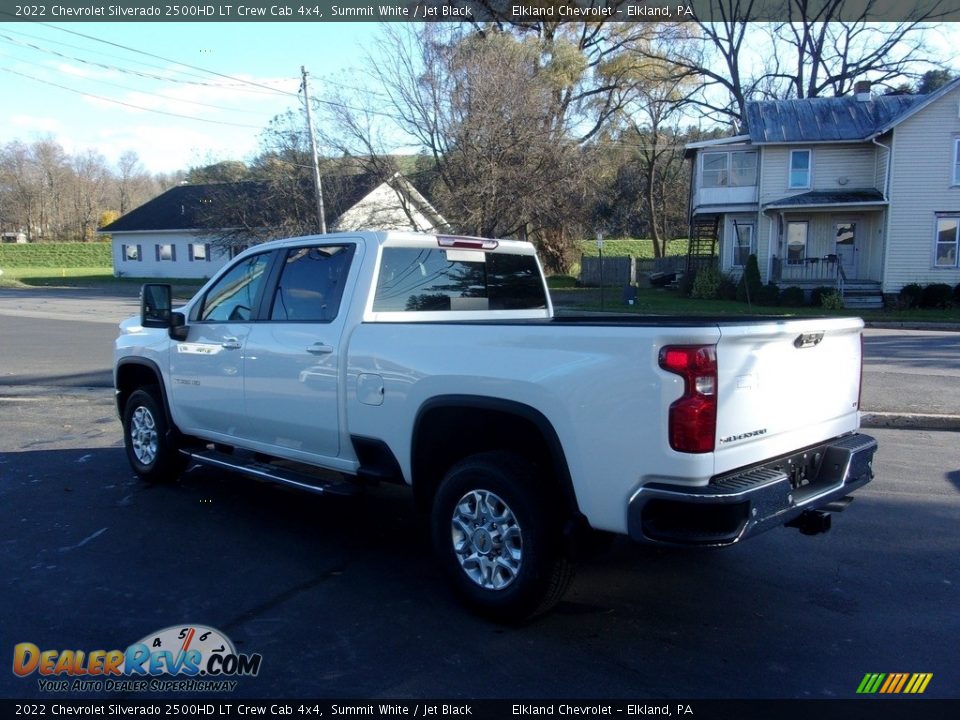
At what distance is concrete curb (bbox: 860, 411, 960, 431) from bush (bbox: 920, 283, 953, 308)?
69.4ft

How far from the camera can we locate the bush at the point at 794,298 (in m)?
29.0

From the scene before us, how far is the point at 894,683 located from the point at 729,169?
32614 mm

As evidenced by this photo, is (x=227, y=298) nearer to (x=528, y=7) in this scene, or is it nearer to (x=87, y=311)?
(x=87, y=311)

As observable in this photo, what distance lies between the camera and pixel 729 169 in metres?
33.5

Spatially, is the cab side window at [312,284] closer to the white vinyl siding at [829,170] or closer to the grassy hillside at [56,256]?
the white vinyl siding at [829,170]

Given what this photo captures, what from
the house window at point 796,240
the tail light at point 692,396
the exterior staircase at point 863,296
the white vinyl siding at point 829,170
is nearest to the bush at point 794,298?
the exterior staircase at point 863,296

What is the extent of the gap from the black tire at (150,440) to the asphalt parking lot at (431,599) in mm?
162

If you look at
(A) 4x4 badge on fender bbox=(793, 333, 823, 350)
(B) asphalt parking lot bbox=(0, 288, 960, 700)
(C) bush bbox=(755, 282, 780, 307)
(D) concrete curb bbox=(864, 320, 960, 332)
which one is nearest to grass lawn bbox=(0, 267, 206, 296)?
(C) bush bbox=(755, 282, 780, 307)

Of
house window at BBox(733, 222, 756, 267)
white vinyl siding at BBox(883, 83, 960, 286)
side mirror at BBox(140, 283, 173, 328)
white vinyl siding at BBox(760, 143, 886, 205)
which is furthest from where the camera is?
house window at BBox(733, 222, 756, 267)

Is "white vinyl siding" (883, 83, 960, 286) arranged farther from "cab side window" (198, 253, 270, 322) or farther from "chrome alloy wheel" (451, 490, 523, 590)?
"chrome alloy wheel" (451, 490, 523, 590)

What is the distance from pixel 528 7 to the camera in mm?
37406

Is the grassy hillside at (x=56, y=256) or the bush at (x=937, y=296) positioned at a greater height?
the grassy hillside at (x=56, y=256)

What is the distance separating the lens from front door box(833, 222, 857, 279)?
31438 millimetres

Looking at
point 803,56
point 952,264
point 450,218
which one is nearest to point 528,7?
point 450,218
